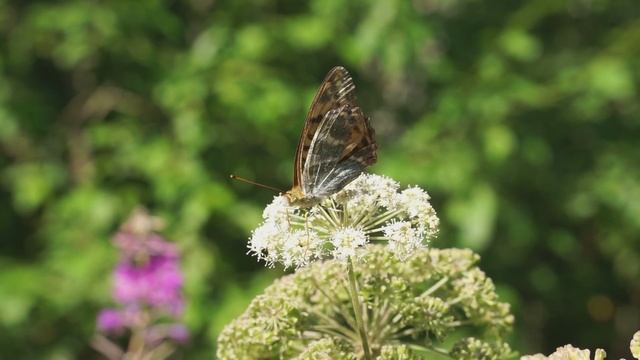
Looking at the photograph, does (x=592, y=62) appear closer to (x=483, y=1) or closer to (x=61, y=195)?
(x=483, y=1)

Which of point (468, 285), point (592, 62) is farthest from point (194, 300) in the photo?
point (468, 285)

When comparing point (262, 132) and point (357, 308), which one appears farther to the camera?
point (262, 132)

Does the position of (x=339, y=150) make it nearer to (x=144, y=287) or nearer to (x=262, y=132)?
(x=144, y=287)

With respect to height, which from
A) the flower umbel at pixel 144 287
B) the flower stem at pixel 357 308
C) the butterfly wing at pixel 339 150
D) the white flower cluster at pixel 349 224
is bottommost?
the flower stem at pixel 357 308

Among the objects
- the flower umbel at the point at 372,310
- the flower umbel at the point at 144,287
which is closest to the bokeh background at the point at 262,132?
the flower umbel at the point at 144,287

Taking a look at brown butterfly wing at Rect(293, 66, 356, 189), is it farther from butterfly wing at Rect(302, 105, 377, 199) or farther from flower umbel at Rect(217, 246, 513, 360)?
flower umbel at Rect(217, 246, 513, 360)

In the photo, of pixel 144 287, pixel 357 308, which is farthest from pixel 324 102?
pixel 144 287

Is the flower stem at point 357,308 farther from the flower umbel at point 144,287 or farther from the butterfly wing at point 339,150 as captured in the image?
the flower umbel at point 144,287
